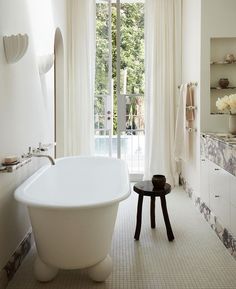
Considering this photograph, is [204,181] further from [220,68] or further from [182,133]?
[220,68]

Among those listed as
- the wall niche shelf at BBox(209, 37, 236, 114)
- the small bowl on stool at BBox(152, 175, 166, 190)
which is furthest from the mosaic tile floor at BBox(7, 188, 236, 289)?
the wall niche shelf at BBox(209, 37, 236, 114)

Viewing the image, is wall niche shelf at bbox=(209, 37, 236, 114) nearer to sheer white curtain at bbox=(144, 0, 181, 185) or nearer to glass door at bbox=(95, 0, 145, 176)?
sheer white curtain at bbox=(144, 0, 181, 185)

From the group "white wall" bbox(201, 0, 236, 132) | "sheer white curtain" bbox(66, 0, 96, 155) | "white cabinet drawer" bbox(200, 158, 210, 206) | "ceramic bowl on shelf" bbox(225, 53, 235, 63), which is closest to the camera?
"white cabinet drawer" bbox(200, 158, 210, 206)

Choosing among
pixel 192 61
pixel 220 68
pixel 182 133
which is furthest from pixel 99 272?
pixel 192 61

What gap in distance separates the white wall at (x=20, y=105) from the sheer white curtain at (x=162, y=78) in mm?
1725

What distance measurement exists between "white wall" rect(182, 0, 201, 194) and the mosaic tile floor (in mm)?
862

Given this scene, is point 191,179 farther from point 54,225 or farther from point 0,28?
point 0,28

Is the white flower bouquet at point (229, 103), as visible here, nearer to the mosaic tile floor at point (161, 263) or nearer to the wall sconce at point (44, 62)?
the mosaic tile floor at point (161, 263)

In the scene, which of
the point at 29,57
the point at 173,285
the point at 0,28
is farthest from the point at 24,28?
the point at 173,285

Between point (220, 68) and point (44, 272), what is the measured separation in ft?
9.60

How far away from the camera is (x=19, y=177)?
8.04 feet

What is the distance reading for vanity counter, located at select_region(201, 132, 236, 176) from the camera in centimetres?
246

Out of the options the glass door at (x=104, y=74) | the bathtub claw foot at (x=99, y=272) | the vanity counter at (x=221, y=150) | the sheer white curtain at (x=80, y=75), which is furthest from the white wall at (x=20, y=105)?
the vanity counter at (x=221, y=150)

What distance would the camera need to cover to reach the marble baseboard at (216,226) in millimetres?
2491
